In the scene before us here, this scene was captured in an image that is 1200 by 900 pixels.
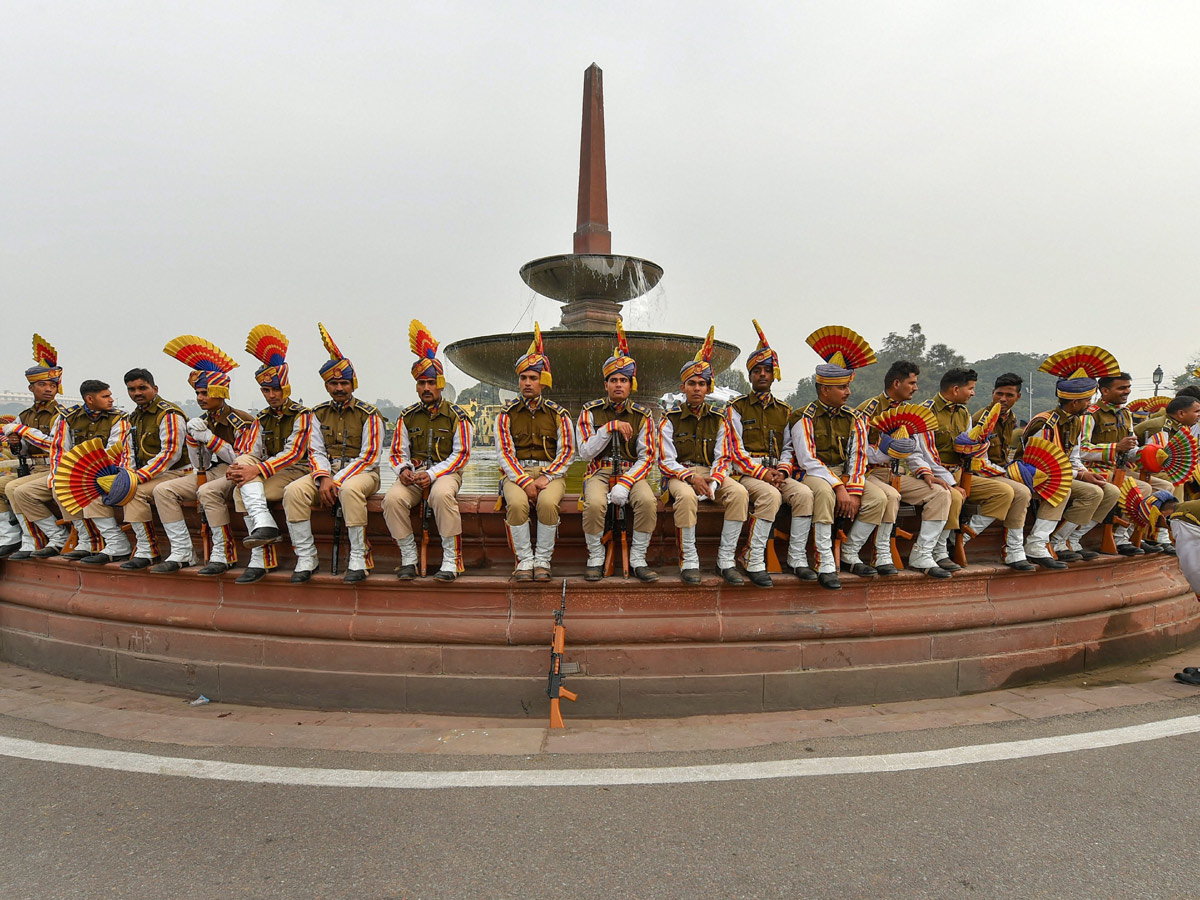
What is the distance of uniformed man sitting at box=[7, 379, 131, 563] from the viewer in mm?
5043

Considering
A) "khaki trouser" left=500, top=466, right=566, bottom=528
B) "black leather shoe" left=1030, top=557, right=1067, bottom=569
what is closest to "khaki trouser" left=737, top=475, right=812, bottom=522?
"khaki trouser" left=500, top=466, right=566, bottom=528

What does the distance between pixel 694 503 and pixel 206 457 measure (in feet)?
13.5

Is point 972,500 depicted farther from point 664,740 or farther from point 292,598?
point 292,598

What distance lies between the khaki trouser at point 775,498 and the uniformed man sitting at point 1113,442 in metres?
3.07

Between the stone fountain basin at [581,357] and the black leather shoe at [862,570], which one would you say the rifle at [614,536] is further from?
the stone fountain basin at [581,357]

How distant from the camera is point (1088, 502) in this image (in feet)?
17.3

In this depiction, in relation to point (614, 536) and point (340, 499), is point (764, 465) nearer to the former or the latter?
point (614, 536)

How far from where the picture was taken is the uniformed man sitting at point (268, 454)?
4.52 metres

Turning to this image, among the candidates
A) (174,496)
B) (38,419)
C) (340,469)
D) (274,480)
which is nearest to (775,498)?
(340,469)

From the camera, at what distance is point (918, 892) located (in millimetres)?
2357

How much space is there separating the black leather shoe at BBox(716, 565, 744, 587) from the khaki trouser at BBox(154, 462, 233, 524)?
362 centimetres

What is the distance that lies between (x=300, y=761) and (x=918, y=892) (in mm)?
2935

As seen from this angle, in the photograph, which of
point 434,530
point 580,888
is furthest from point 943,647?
point 434,530

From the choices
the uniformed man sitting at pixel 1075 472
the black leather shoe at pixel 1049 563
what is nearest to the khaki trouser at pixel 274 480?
the black leather shoe at pixel 1049 563
